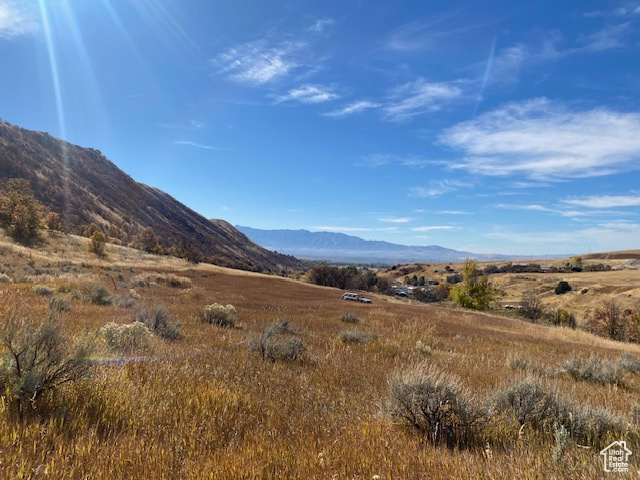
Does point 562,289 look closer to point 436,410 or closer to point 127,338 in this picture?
point 436,410

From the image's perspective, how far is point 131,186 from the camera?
16850 cm

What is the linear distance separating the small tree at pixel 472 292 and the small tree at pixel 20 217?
68.1 m

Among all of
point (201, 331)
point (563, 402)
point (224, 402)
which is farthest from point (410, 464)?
point (201, 331)

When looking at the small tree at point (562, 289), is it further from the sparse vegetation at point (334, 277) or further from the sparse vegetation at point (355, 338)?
the sparse vegetation at point (355, 338)

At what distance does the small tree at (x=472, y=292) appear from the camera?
2420 inches

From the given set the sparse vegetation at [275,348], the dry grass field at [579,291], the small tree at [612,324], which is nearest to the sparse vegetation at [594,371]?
the sparse vegetation at [275,348]

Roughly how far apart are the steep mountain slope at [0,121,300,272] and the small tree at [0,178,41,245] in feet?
106

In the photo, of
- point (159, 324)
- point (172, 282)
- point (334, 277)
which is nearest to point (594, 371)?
point (159, 324)

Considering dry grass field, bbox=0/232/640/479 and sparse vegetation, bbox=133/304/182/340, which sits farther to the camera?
sparse vegetation, bbox=133/304/182/340

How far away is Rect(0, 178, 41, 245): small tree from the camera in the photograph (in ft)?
150

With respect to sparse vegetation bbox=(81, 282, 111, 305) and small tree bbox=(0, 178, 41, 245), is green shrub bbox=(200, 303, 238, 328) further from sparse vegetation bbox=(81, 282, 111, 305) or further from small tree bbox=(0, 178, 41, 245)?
small tree bbox=(0, 178, 41, 245)

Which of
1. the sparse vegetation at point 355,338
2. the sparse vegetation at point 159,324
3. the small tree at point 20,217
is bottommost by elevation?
the sparse vegetation at point 355,338

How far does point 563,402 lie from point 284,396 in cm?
370

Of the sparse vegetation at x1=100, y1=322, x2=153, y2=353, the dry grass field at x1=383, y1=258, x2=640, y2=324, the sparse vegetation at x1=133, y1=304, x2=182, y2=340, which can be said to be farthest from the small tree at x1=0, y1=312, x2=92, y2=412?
the dry grass field at x1=383, y1=258, x2=640, y2=324
